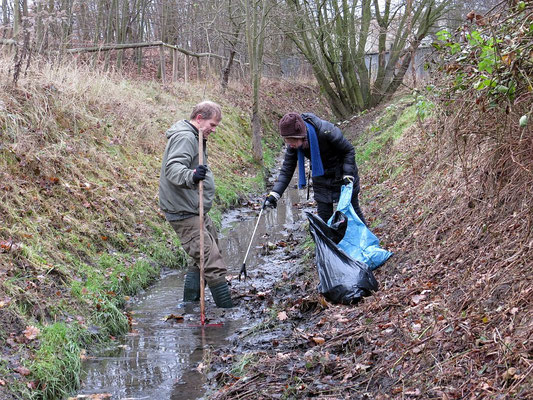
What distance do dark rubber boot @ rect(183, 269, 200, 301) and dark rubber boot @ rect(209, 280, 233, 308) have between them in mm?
307

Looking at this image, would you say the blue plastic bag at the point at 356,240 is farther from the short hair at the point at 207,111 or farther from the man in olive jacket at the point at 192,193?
the short hair at the point at 207,111

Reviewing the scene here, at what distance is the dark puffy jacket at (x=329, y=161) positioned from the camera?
5990 millimetres

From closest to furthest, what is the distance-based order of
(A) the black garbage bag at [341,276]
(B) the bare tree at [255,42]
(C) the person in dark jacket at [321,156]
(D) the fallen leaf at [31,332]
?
(D) the fallen leaf at [31,332], (A) the black garbage bag at [341,276], (C) the person in dark jacket at [321,156], (B) the bare tree at [255,42]

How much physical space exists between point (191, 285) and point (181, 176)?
143 centimetres

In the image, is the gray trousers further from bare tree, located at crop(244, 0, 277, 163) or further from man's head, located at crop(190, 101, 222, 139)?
bare tree, located at crop(244, 0, 277, 163)

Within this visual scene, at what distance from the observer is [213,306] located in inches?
257

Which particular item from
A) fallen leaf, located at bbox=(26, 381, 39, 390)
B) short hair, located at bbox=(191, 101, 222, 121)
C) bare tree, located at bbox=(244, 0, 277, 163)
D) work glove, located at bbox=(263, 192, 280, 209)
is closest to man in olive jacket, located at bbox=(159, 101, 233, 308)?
short hair, located at bbox=(191, 101, 222, 121)

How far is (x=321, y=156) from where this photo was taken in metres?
6.14

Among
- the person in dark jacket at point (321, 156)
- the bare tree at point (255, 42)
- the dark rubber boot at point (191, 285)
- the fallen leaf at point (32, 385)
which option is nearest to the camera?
the fallen leaf at point (32, 385)

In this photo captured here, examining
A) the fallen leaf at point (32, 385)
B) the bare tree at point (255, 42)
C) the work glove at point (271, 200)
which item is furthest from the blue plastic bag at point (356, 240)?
the bare tree at point (255, 42)

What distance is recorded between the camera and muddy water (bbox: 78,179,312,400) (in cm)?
456

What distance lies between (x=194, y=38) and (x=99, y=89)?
14471mm

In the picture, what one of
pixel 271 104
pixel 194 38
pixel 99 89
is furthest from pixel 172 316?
pixel 194 38

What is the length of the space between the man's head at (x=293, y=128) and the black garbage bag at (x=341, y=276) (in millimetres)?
1073
